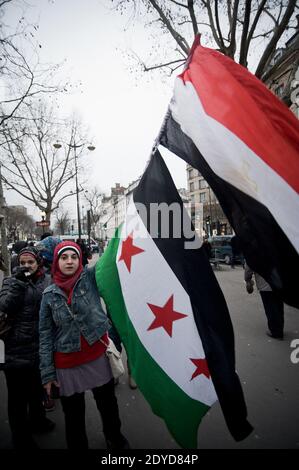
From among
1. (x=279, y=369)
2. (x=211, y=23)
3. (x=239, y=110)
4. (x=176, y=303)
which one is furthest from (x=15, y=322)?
(x=211, y=23)

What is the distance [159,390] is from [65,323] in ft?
2.97

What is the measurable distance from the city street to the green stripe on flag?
99 centimetres

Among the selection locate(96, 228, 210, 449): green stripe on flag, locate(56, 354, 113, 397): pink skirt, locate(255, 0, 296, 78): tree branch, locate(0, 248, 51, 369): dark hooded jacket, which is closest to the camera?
locate(96, 228, 210, 449): green stripe on flag

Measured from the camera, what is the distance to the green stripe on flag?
176cm

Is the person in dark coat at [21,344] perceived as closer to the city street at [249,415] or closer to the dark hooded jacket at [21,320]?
the dark hooded jacket at [21,320]

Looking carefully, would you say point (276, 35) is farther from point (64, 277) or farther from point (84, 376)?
point (84, 376)

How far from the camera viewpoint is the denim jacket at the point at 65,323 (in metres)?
2.12

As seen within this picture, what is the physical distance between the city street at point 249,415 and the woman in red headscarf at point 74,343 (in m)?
0.62

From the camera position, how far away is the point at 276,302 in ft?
15.7

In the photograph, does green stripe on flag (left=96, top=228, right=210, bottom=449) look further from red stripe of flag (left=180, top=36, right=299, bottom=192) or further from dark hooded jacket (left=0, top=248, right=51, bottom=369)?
red stripe of flag (left=180, top=36, right=299, bottom=192)

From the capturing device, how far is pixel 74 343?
6.96 ft

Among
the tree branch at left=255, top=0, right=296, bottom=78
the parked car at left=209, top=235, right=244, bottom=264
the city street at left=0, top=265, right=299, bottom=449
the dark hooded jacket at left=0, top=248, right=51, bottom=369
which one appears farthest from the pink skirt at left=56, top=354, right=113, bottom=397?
the parked car at left=209, top=235, right=244, bottom=264

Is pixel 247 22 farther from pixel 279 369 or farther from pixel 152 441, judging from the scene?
pixel 152 441

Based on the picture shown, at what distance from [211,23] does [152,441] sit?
10757 millimetres
